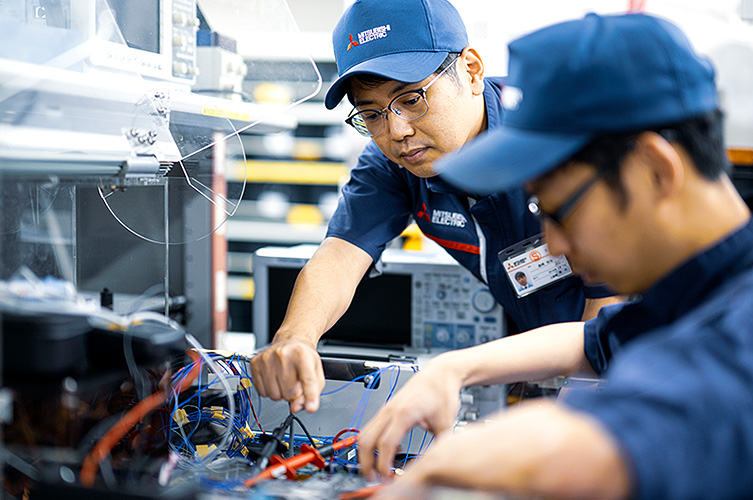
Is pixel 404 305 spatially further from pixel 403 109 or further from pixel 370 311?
pixel 403 109

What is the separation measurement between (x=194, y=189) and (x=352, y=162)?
2233mm

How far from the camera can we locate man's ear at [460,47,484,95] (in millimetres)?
1550

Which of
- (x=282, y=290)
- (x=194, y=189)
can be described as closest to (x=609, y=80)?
(x=194, y=189)

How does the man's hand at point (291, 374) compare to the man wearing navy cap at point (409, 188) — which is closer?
the man's hand at point (291, 374)

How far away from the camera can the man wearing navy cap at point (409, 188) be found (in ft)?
4.63

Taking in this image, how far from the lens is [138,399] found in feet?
3.60

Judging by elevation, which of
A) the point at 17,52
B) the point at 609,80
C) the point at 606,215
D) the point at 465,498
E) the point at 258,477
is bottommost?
the point at 258,477

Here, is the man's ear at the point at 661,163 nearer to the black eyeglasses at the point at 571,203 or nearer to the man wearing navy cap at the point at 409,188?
the black eyeglasses at the point at 571,203

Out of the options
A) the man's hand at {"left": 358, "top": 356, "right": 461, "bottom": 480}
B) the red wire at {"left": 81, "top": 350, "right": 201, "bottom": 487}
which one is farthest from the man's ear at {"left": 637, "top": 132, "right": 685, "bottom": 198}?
the red wire at {"left": 81, "top": 350, "right": 201, "bottom": 487}

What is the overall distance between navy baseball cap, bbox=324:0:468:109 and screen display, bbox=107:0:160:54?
15.0 inches

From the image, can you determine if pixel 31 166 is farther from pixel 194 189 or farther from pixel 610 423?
pixel 610 423

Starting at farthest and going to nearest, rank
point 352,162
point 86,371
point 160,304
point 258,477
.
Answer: point 352,162 → point 160,304 → point 258,477 → point 86,371

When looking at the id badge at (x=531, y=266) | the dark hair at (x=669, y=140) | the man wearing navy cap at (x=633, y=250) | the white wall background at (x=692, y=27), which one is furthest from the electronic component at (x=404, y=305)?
the white wall background at (x=692, y=27)

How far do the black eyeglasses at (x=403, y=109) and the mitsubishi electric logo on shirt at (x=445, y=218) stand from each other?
334 millimetres
